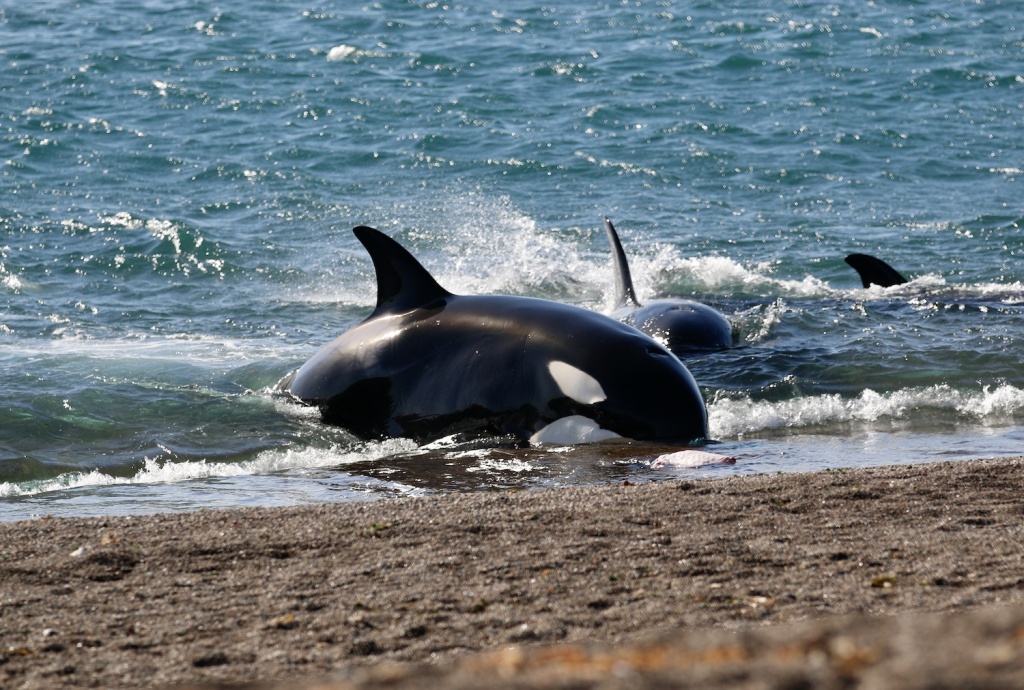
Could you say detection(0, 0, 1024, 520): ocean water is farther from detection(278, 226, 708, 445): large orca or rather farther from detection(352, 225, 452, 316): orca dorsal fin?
detection(352, 225, 452, 316): orca dorsal fin

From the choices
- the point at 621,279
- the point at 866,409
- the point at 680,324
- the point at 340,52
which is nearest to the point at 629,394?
the point at 866,409

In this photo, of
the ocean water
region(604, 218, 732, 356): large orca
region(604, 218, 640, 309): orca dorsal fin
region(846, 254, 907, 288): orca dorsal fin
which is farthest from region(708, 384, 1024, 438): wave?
region(846, 254, 907, 288): orca dorsal fin

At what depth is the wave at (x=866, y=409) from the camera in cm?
1129

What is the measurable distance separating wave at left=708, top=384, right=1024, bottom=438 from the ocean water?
4 centimetres

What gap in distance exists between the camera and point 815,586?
5.48 meters

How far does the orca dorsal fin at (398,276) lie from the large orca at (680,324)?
3013 mm

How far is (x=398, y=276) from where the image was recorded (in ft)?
35.8

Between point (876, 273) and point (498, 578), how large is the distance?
1297 cm

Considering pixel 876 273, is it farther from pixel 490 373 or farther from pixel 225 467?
pixel 225 467

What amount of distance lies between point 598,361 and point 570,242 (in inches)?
472

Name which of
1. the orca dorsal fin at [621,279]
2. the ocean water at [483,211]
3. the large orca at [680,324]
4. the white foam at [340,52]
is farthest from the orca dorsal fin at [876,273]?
the white foam at [340,52]

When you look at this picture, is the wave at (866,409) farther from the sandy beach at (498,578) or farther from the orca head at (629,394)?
the sandy beach at (498,578)

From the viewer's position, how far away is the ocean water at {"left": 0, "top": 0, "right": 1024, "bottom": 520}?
10.8 meters

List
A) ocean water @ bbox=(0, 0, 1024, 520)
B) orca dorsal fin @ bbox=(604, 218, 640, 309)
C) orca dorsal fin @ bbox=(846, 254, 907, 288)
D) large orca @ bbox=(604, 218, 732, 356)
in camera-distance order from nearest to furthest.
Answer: ocean water @ bbox=(0, 0, 1024, 520) → large orca @ bbox=(604, 218, 732, 356) → orca dorsal fin @ bbox=(604, 218, 640, 309) → orca dorsal fin @ bbox=(846, 254, 907, 288)
